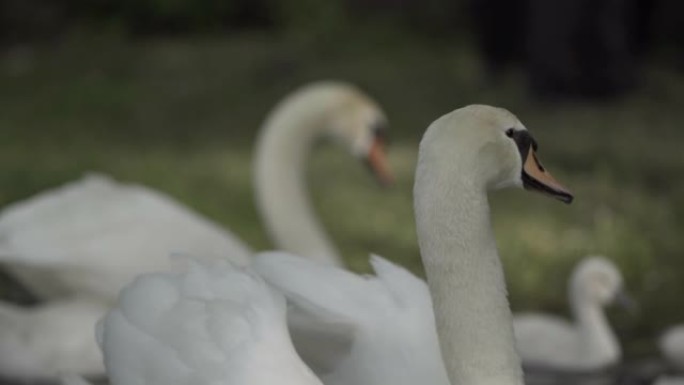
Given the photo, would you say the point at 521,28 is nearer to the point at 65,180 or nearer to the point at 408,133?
the point at 408,133

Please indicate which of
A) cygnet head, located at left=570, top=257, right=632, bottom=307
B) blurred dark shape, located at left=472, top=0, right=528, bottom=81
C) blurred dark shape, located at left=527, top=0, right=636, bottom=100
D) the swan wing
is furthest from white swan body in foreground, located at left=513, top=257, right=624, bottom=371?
blurred dark shape, located at left=472, top=0, right=528, bottom=81

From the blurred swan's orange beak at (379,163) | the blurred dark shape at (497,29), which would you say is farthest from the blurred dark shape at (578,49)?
the blurred swan's orange beak at (379,163)

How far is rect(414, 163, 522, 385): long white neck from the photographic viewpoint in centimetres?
378

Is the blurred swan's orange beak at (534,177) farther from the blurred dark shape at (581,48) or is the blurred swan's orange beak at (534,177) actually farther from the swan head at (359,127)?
the blurred dark shape at (581,48)

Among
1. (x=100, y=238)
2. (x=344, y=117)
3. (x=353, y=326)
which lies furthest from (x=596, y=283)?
(x=353, y=326)

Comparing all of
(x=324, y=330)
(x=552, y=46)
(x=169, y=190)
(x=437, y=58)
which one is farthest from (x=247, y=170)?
(x=324, y=330)

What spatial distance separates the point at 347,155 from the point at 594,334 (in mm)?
3738

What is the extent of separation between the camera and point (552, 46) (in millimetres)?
12500

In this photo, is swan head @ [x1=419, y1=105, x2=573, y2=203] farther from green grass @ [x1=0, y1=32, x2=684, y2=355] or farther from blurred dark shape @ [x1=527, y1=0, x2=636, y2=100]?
blurred dark shape @ [x1=527, y1=0, x2=636, y2=100]

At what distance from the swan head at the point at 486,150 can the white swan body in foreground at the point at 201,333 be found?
521 millimetres

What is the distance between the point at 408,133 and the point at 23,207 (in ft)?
15.7

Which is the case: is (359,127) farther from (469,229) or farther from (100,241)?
(469,229)

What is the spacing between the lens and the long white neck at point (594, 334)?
23.4ft

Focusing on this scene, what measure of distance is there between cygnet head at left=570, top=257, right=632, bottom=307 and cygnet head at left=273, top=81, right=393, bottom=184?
775 millimetres
